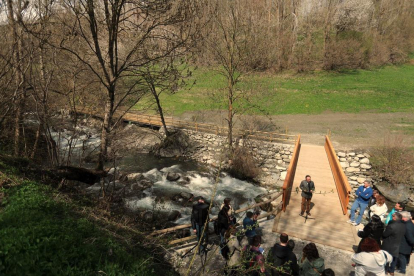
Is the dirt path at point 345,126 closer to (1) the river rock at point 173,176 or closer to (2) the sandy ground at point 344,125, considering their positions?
(2) the sandy ground at point 344,125

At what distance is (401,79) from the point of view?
102ft

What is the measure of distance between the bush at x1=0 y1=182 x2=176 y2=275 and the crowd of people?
160 centimetres

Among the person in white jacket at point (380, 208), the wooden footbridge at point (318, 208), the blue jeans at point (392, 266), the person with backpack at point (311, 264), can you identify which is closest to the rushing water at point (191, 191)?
the wooden footbridge at point (318, 208)

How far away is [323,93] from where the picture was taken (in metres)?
28.4

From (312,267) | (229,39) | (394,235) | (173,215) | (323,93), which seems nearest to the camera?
(312,267)

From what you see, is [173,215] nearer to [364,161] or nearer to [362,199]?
[362,199]

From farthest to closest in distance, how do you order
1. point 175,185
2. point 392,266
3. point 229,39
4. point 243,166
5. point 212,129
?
point 212,129, point 243,166, point 229,39, point 175,185, point 392,266

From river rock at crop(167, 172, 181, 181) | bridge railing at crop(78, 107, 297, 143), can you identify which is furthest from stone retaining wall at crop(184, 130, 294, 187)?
river rock at crop(167, 172, 181, 181)

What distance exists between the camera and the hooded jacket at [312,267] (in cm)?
454

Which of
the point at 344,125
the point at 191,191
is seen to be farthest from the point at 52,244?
Result: the point at 344,125

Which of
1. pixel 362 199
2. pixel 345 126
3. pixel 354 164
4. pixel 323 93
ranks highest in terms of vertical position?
pixel 323 93

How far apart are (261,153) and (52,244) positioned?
14904mm

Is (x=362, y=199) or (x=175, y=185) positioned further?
(x=175, y=185)

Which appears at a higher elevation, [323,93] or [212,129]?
[323,93]
